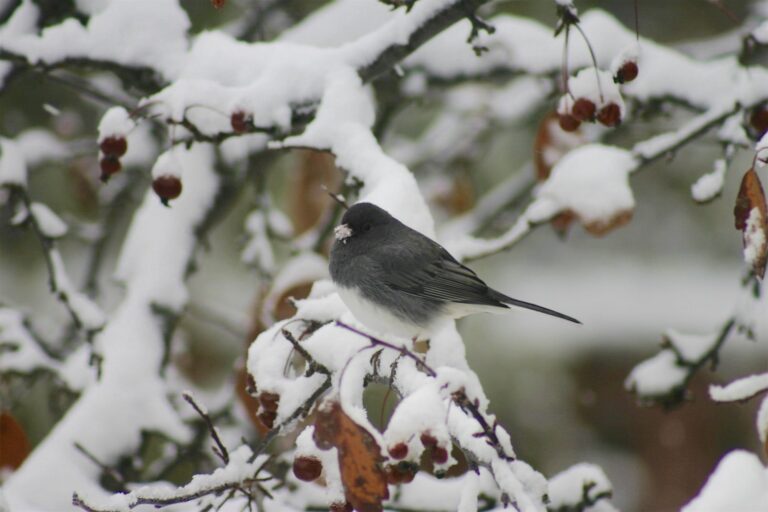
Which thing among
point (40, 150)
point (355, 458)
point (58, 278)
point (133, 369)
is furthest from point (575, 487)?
point (40, 150)

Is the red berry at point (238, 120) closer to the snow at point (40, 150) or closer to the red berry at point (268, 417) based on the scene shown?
the red berry at point (268, 417)

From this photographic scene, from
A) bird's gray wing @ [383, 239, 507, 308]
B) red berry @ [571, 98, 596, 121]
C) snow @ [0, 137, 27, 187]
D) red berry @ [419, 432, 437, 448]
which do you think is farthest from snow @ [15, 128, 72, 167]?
red berry @ [419, 432, 437, 448]

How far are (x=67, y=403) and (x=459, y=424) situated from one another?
233 centimetres

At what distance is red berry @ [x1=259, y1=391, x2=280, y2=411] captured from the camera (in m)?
1.49

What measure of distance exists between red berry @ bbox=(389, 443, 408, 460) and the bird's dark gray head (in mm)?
808

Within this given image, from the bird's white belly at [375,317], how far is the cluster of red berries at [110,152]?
0.65 m

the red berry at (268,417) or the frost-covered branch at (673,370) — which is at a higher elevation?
the red berry at (268,417)

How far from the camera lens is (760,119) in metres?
2.17

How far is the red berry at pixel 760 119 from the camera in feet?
7.11

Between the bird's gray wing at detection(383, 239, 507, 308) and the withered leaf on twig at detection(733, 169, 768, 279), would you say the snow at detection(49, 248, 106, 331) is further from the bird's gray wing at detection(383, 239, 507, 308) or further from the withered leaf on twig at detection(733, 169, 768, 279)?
the withered leaf on twig at detection(733, 169, 768, 279)

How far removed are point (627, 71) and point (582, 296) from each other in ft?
21.8

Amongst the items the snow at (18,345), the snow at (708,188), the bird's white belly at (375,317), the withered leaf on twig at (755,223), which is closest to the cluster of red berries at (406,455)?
the withered leaf on twig at (755,223)

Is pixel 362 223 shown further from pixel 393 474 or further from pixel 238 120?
pixel 393 474

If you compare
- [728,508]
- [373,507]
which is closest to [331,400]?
[373,507]
